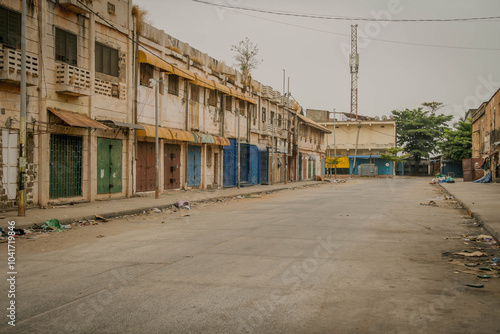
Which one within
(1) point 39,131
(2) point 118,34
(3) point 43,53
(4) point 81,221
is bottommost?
(4) point 81,221

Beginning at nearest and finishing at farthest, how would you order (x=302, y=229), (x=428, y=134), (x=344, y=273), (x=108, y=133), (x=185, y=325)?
(x=185, y=325) → (x=344, y=273) → (x=302, y=229) → (x=108, y=133) → (x=428, y=134)

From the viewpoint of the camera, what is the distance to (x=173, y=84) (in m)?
25.2

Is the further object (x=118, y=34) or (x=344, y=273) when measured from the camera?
(x=118, y=34)

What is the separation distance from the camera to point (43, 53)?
1580 cm

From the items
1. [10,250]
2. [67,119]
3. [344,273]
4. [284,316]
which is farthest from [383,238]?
[67,119]

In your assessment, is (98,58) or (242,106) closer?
(98,58)

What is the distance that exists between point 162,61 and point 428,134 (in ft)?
197

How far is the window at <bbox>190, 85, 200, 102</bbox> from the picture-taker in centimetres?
2747

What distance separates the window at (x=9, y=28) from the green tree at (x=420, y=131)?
6777 centimetres

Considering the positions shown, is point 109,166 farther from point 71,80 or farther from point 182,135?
point 182,135

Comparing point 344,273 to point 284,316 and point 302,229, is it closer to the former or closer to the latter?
point 284,316

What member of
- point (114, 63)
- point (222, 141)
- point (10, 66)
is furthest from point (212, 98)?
point (10, 66)

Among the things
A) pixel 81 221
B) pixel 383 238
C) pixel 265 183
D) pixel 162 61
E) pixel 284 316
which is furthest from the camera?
pixel 265 183

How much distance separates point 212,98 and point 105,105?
1180 centimetres
